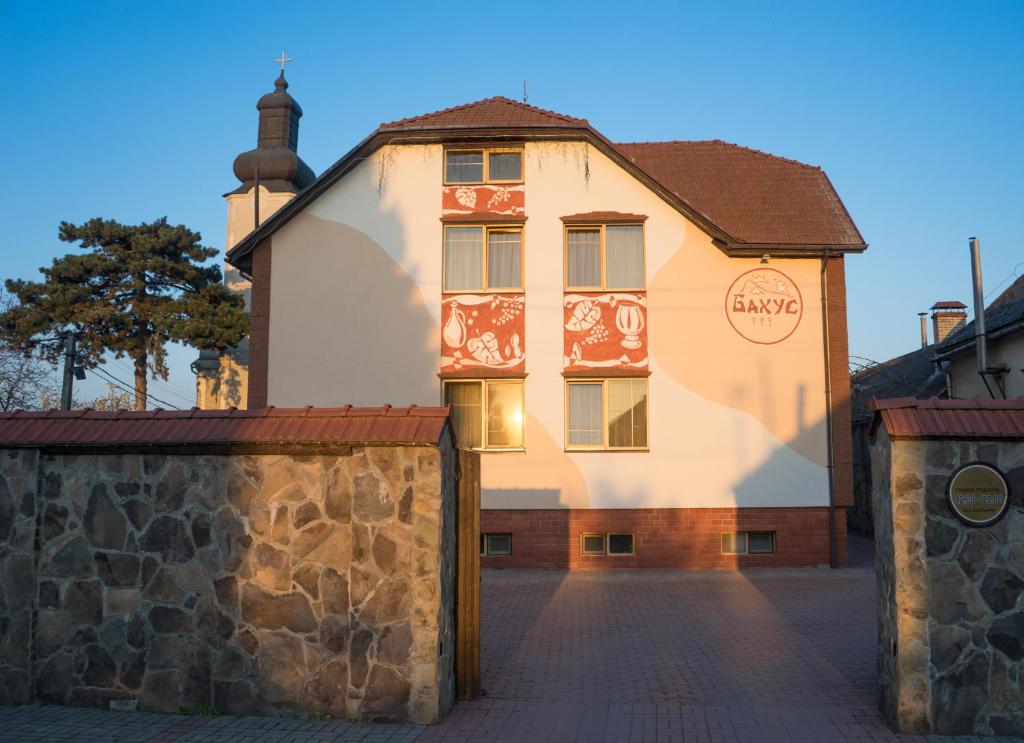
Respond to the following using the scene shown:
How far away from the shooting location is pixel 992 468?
7074 mm

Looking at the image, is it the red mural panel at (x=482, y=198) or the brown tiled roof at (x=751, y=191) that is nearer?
the brown tiled roof at (x=751, y=191)

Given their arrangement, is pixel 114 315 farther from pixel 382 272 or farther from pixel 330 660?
pixel 330 660

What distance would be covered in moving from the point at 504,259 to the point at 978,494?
12.6 meters

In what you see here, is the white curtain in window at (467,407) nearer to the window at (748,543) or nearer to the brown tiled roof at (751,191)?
the window at (748,543)

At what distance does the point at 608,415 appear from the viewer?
18.1 m

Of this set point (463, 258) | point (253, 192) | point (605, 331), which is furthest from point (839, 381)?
point (253, 192)

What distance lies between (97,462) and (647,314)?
12.3 meters

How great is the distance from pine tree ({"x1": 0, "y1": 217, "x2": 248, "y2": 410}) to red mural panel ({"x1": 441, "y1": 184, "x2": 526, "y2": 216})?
1521 centimetres

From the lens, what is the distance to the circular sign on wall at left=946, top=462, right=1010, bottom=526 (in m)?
7.03

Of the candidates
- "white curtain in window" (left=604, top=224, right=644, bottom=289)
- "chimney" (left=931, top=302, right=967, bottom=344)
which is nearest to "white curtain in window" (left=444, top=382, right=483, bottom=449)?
"white curtain in window" (left=604, top=224, right=644, bottom=289)

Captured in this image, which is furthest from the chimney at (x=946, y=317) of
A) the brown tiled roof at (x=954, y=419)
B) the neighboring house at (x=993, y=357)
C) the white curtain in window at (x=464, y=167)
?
the brown tiled roof at (x=954, y=419)

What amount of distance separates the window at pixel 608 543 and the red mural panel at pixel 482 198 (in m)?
6.85

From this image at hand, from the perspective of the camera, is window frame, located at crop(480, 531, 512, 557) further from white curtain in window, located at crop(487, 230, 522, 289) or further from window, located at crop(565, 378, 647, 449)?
white curtain in window, located at crop(487, 230, 522, 289)

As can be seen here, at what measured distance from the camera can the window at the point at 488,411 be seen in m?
18.1
